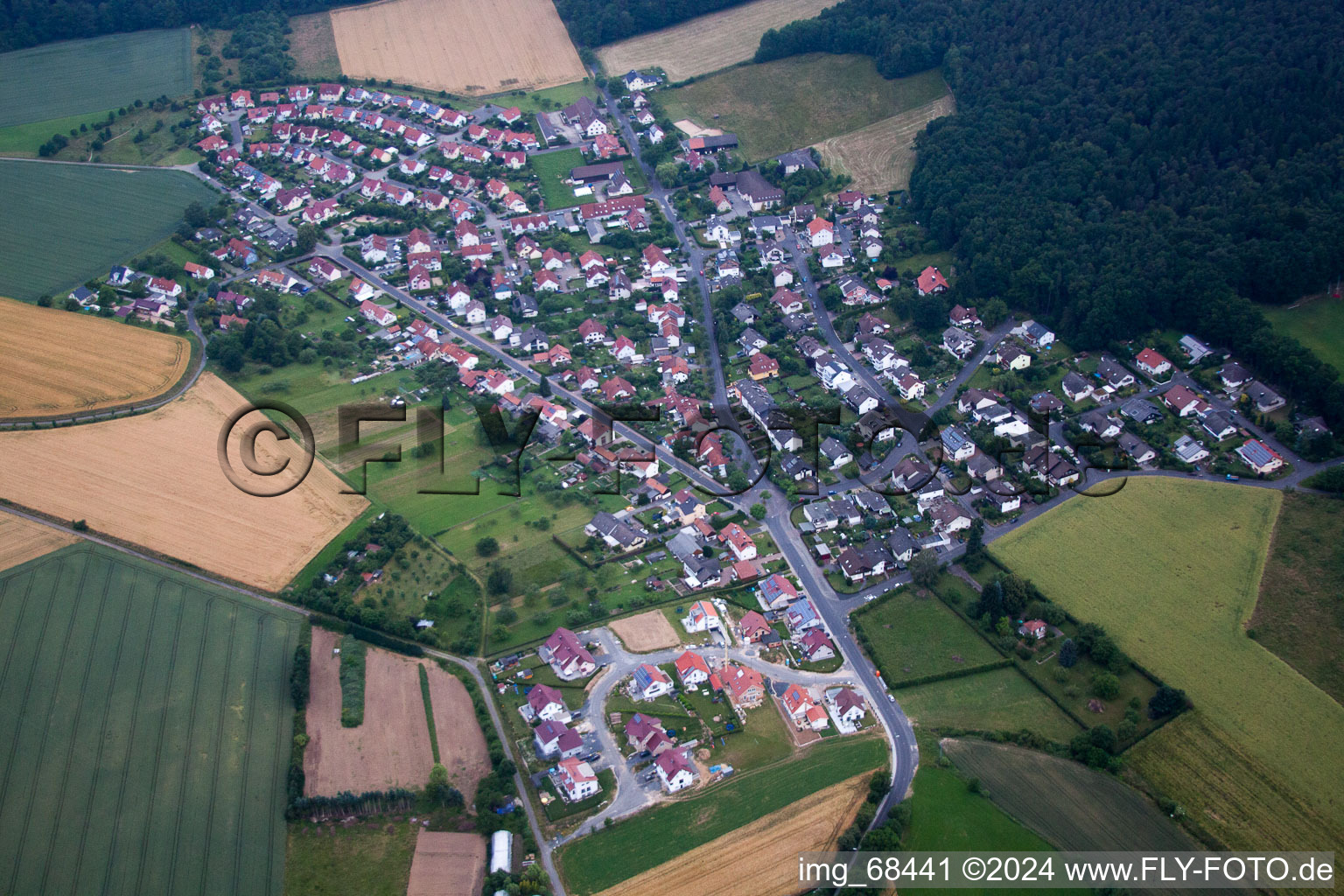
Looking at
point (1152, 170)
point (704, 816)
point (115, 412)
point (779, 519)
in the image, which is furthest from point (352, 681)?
point (1152, 170)

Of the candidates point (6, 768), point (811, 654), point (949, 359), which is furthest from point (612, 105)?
point (6, 768)

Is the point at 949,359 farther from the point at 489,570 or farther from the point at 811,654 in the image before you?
the point at 489,570

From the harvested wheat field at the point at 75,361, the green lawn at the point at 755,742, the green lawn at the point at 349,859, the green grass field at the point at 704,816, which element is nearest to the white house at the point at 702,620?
the green lawn at the point at 755,742

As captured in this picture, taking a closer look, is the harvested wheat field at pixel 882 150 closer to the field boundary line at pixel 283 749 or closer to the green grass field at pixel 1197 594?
the green grass field at pixel 1197 594

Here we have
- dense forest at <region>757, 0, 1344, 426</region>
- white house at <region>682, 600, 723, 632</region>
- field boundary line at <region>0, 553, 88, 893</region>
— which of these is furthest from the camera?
dense forest at <region>757, 0, 1344, 426</region>

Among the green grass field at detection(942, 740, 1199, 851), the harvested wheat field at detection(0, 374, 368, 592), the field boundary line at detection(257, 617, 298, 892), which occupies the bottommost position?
the green grass field at detection(942, 740, 1199, 851)

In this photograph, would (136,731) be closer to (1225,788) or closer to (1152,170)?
(1225,788)

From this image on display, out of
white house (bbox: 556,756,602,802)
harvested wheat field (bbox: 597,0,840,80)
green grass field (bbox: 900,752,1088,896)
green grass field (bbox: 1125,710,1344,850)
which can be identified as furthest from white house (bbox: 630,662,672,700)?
harvested wheat field (bbox: 597,0,840,80)

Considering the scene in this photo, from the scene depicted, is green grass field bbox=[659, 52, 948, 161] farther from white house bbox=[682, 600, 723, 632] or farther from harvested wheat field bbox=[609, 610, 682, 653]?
harvested wheat field bbox=[609, 610, 682, 653]
